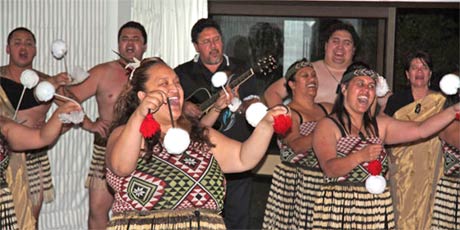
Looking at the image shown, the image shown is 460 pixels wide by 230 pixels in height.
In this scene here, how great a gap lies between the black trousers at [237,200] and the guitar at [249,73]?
843mm

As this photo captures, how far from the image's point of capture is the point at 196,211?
357 centimetres

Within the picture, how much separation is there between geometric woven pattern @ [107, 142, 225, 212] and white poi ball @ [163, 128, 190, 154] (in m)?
0.21

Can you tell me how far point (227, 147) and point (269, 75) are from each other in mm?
3383

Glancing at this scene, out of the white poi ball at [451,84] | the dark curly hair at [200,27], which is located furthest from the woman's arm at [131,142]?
the dark curly hair at [200,27]

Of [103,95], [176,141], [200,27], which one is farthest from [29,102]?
[176,141]

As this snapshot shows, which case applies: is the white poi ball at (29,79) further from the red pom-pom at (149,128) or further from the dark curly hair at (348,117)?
→ the red pom-pom at (149,128)

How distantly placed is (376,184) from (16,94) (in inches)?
103

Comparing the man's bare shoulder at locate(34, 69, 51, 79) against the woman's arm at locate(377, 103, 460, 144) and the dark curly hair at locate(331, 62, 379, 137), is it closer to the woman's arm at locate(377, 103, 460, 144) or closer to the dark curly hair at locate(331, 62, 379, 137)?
the dark curly hair at locate(331, 62, 379, 137)

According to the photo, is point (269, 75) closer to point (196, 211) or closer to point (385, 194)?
point (385, 194)

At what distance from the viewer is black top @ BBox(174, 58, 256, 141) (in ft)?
18.3

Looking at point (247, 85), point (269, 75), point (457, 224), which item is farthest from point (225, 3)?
point (457, 224)

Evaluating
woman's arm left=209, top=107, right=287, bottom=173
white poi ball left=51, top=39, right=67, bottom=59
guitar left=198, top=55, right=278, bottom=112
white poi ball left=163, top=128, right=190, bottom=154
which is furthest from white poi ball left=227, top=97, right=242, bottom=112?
white poi ball left=51, top=39, right=67, bottom=59


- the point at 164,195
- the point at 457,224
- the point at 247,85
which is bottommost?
Result: the point at 457,224

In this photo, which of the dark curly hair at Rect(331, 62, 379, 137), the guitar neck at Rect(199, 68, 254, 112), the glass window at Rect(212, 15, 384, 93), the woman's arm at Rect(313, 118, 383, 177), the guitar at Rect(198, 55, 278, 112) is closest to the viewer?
the woman's arm at Rect(313, 118, 383, 177)
